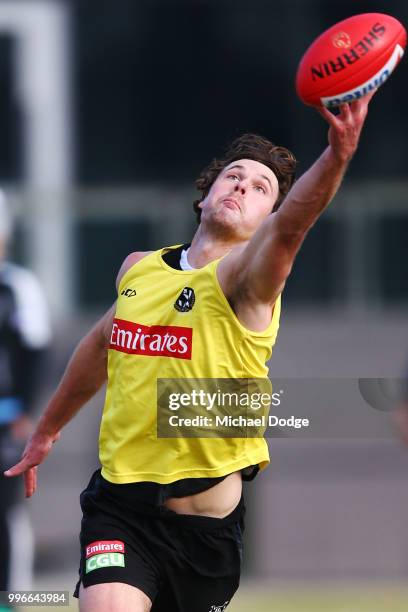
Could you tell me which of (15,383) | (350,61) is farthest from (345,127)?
(15,383)

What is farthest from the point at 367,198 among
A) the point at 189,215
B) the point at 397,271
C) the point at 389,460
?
the point at 389,460

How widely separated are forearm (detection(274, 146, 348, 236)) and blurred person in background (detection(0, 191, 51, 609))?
4149 mm

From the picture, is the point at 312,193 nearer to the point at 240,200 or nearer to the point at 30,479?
the point at 240,200

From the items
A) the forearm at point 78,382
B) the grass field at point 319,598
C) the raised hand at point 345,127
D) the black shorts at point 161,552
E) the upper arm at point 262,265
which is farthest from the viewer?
the grass field at point 319,598

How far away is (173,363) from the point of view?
479cm

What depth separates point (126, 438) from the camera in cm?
486

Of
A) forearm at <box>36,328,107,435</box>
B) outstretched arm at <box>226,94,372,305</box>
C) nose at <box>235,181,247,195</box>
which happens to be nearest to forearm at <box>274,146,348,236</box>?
outstretched arm at <box>226,94,372,305</box>

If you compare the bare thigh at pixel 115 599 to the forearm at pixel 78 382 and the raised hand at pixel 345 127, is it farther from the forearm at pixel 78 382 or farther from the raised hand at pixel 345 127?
the raised hand at pixel 345 127

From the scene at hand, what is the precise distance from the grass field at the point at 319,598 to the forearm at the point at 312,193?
16.2 feet

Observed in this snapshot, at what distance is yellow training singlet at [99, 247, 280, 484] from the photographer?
475 cm

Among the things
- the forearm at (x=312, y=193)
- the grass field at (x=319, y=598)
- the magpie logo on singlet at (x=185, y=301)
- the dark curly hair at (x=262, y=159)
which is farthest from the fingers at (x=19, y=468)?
the grass field at (x=319, y=598)

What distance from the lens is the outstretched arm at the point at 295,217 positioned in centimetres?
415

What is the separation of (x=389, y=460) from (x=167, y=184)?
3.53m

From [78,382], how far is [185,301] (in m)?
0.70
